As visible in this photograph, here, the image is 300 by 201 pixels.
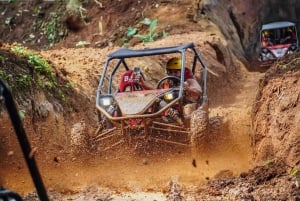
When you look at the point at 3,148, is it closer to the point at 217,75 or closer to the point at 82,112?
the point at 82,112

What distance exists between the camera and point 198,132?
28.8 ft

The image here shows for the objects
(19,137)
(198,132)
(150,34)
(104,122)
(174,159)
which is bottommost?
(174,159)

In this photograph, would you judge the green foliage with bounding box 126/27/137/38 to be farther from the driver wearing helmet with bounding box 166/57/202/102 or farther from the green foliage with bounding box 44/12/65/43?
the driver wearing helmet with bounding box 166/57/202/102

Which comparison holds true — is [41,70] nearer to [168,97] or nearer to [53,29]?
[168,97]

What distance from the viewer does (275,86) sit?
8.45m

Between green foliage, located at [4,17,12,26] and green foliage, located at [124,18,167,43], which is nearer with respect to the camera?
green foliage, located at [124,18,167,43]

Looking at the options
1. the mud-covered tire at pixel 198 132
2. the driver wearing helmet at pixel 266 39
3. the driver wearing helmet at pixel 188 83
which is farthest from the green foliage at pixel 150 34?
the mud-covered tire at pixel 198 132

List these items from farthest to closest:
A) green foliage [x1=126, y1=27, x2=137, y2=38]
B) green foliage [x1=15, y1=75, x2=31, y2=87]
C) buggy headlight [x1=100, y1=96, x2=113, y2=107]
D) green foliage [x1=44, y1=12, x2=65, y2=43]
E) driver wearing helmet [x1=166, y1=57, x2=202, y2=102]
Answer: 1. green foliage [x1=44, y1=12, x2=65, y2=43]
2. green foliage [x1=126, y1=27, x2=137, y2=38]
3. driver wearing helmet [x1=166, y1=57, x2=202, y2=102]
4. green foliage [x1=15, y1=75, x2=31, y2=87]
5. buggy headlight [x1=100, y1=96, x2=113, y2=107]

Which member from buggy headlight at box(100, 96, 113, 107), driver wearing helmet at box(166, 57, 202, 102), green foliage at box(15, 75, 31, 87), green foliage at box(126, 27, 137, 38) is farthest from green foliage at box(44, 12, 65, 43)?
buggy headlight at box(100, 96, 113, 107)

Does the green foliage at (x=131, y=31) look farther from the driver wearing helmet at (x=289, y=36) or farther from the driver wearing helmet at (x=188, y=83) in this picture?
the driver wearing helmet at (x=188, y=83)

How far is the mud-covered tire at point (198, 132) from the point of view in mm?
8750

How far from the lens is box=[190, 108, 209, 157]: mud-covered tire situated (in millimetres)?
8750

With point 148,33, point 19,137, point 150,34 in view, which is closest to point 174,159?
point 19,137

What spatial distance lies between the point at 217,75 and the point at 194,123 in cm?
841
